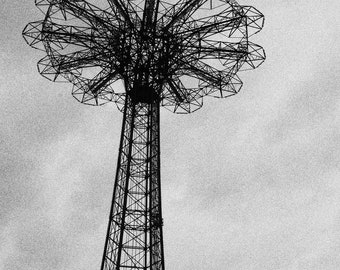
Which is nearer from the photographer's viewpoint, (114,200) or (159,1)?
(114,200)

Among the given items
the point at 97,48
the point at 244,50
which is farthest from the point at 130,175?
the point at 244,50

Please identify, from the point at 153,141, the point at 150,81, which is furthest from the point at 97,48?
the point at 153,141

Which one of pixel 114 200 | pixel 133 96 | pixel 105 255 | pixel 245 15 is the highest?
pixel 245 15

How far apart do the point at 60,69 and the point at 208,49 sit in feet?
32.1

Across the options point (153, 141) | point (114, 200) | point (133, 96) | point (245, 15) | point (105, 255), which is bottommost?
point (105, 255)

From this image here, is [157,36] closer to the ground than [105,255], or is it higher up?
higher up

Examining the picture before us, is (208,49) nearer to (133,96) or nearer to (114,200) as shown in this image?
(133,96)

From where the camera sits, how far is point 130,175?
3469 centimetres

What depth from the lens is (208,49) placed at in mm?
36969

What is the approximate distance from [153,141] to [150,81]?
427 cm

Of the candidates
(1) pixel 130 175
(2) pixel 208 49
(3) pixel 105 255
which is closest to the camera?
(3) pixel 105 255

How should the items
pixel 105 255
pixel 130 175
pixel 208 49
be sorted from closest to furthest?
pixel 105 255, pixel 130 175, pixel 208 49

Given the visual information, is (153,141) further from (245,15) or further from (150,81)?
(245,15)

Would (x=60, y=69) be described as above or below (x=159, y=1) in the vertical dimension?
below
